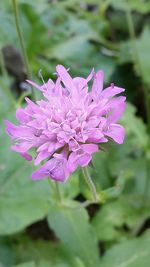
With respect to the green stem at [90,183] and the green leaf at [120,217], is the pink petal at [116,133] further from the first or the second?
the green leaf at [120,217]

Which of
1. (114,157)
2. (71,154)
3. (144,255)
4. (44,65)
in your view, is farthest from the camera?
(44,65)

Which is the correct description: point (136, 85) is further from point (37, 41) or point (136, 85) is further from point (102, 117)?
point (102, 117)

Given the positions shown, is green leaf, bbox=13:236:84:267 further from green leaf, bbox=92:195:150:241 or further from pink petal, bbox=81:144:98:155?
pink petal, bbox=81:144:98:155

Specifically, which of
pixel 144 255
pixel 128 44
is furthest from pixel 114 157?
pixel 128 44

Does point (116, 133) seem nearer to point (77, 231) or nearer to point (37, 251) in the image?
point (77, 231)

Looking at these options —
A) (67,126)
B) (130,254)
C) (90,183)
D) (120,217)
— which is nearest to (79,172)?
(90,183)
